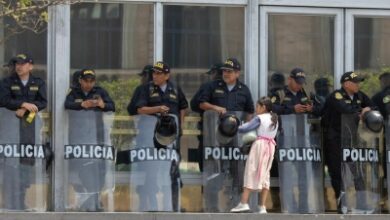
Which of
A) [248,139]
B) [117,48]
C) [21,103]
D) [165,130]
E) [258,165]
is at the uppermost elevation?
[117,48]

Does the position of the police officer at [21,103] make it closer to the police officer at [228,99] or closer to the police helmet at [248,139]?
the police officer at [228,99]

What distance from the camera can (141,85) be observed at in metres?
16.8

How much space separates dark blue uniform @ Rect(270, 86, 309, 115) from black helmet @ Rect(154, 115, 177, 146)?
4.67 ft

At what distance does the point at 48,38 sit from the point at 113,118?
57.6 inches

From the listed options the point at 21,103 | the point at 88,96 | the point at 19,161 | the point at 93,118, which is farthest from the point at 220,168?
the point at 21,103

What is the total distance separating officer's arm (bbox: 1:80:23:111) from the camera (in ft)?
52.6

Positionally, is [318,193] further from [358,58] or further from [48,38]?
[48,38]

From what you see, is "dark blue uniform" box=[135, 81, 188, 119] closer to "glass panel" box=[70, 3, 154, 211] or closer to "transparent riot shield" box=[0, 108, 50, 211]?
"glass panel" box=[70, 3, 154, 211]

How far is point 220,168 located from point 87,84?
7.05 ft

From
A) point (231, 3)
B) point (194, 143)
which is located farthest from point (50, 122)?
point (231, 3)

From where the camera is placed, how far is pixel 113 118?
16.8m

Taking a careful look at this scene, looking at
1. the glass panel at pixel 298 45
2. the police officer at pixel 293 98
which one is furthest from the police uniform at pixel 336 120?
the glass panel at pixel 298 45

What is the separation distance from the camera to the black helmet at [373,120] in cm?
1661

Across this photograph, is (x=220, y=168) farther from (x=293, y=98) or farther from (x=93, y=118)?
(x=93, y=118)
